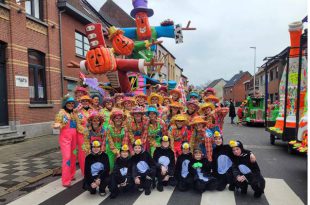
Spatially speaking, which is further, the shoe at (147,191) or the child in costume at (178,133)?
the child in costume at (178,133)

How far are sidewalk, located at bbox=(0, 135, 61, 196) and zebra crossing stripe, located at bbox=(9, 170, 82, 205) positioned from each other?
1.42ft

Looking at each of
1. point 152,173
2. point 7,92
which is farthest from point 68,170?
point 7,92

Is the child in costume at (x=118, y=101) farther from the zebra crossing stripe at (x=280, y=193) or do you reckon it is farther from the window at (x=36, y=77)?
the window at (x=36, y=77)

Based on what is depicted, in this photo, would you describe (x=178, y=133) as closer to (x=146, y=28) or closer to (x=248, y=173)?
(x=248, y=173)

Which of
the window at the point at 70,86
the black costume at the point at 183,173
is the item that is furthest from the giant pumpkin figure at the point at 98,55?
the window at the point at 70,86

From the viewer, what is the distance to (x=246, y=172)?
413cm

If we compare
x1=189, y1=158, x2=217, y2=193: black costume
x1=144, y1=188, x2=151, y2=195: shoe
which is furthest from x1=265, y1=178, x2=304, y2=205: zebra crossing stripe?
x1=144, y1=188, x2=151, y2=195: shoe

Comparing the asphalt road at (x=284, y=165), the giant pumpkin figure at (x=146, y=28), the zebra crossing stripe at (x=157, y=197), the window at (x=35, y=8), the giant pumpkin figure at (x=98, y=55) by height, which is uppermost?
the window at (x=35, y=8)

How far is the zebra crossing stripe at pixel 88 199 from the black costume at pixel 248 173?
2191mm

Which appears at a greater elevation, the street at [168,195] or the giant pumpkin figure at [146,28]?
the giant pumpkin figure at [146,28]

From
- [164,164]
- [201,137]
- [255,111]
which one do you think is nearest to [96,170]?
[164,164]

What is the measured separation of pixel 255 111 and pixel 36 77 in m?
12.2

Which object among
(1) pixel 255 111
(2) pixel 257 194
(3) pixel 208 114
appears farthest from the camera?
(1) pixel 255 111

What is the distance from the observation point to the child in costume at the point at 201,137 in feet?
15.8
